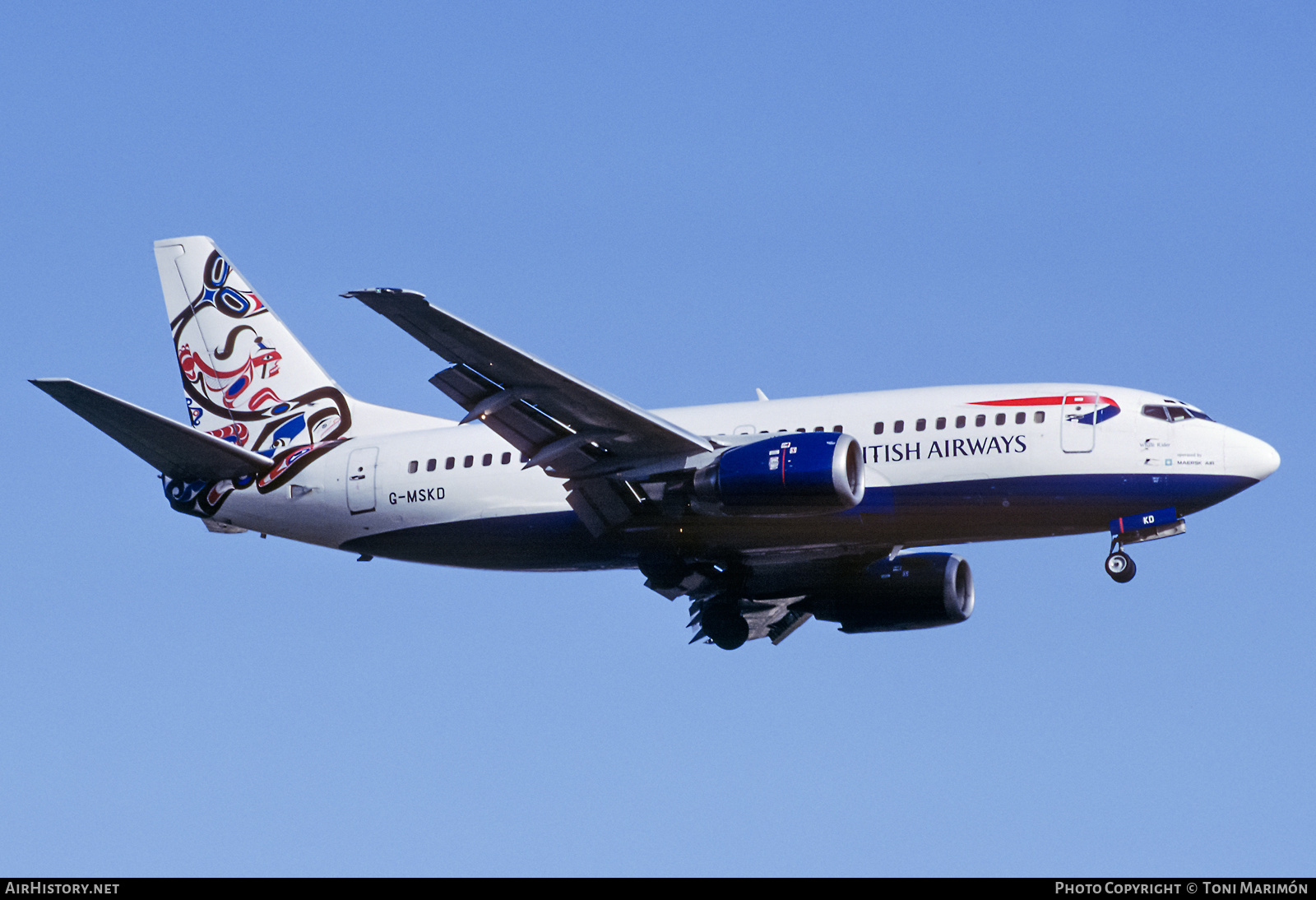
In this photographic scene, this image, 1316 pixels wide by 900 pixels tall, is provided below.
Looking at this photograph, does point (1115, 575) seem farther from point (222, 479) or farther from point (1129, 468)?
point (222, 479)

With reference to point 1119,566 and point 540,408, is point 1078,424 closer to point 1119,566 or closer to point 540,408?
point 1119,566

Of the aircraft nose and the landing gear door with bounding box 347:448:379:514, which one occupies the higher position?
the landing gear door with bounding box 347:448:379:514

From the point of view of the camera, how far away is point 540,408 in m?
31.0

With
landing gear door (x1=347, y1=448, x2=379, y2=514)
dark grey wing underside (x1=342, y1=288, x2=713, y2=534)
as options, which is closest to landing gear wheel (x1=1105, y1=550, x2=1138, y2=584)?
dark grey wing underside (x1=342, y1=288, x2=713, y2=534)

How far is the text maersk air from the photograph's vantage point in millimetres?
31125

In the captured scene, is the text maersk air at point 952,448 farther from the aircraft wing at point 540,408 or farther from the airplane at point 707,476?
the aircraft wing at point 540,408

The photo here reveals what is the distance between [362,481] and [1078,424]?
14.5 m

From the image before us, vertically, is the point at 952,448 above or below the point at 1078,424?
below

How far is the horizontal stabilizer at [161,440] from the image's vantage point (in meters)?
30.3

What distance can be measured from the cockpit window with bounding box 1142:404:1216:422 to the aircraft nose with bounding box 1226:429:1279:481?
0.72 meters

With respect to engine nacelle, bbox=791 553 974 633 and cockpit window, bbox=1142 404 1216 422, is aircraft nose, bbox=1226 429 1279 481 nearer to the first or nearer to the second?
cockpit window, bbox=1142 404 1216 422

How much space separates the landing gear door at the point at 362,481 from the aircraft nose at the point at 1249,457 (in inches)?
664

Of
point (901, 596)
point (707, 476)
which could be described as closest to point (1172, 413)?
point (901, 596)
